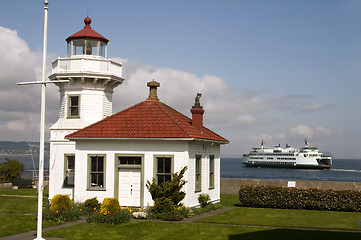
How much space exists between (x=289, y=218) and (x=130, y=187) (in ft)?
25.6

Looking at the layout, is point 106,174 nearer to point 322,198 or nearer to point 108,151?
point 108,151

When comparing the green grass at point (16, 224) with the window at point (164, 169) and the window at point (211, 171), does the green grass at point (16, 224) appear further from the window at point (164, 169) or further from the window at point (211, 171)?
the window at point (211, 171)

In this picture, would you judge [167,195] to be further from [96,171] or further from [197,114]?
[197,114]

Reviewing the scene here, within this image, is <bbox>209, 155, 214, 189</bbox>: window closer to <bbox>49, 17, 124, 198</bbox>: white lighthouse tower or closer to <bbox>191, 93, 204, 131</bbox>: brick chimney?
<bbox>191, 93, 204, 131</bbox>: brick chimney

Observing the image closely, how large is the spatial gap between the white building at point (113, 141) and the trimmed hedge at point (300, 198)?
2.17 metres

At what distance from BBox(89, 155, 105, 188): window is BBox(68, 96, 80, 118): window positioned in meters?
4.11

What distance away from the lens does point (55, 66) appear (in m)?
26.2

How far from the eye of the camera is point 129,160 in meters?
22.5

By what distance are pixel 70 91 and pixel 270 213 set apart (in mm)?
13126

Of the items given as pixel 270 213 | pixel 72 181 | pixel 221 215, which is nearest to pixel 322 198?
pixel 270 213

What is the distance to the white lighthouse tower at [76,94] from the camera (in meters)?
25.4

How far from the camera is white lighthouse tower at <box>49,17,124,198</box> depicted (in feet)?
83.2

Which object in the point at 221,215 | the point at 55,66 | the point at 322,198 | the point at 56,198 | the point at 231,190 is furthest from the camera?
the point at 231,190

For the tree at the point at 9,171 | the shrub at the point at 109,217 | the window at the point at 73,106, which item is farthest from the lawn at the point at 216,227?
the tree at the point at 9,171
